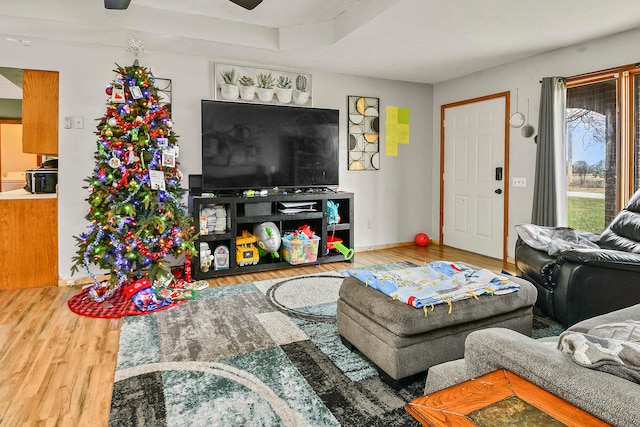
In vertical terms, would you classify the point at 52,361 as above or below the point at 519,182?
below

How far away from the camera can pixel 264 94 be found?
488 centimetres

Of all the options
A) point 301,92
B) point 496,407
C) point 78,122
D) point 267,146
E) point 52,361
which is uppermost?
point 301,92

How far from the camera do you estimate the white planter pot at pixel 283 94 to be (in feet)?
16.3

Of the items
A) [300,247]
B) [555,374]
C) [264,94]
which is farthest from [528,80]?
[555,374]

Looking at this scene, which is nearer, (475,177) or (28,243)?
(28,243)

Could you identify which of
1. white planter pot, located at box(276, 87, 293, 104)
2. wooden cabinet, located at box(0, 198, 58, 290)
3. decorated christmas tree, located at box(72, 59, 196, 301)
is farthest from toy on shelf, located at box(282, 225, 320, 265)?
wooden cabinet, located at box(0, 198, 58, 290)

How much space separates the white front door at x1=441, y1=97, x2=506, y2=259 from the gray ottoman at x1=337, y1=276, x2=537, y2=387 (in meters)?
3.03

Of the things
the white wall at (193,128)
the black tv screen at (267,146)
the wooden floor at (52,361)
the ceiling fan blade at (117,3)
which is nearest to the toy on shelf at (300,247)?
the black tv screen at (267,146)

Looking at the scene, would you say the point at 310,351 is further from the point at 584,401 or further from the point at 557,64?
the point at 557,64

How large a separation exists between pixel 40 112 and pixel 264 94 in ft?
7.55

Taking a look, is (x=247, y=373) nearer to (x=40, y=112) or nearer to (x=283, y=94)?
(x=40, y=112)

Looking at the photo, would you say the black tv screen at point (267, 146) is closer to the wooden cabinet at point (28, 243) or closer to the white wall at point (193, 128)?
the white wall at point (193, 128)

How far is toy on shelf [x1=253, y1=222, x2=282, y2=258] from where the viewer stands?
4457 millimetres

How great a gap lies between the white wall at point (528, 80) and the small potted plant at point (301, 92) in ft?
7.01
